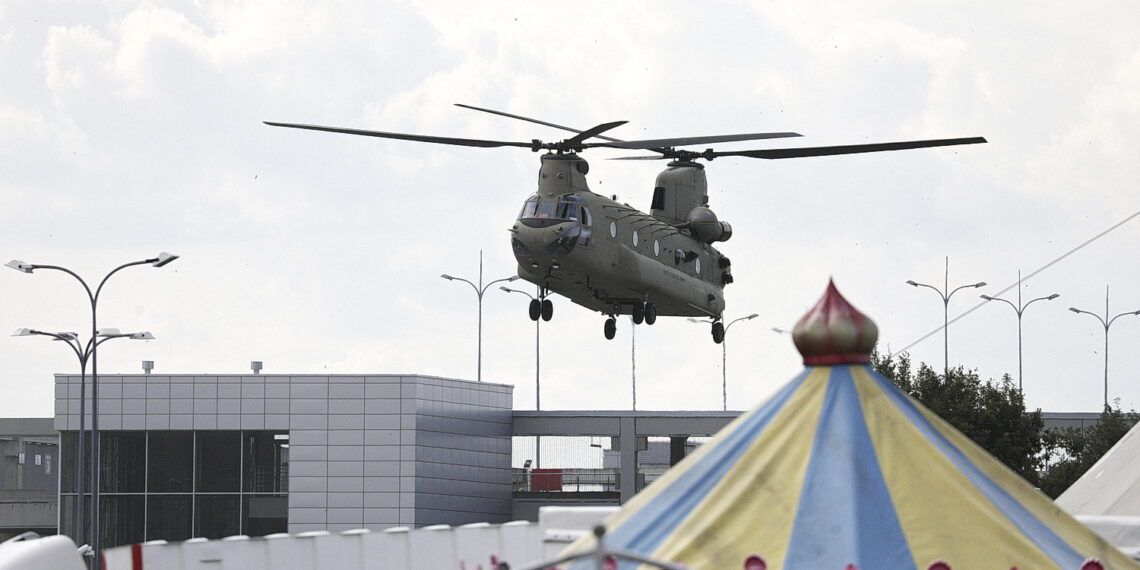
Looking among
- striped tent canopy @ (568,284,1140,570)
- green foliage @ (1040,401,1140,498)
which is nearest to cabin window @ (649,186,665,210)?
green foliage @ (1040,401,1140,498)

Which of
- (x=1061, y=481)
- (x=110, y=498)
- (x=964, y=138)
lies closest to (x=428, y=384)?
(x=110, y=498)

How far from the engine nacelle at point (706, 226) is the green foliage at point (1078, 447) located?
16.9 metres

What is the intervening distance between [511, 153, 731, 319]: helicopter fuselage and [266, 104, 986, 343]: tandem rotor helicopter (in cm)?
2

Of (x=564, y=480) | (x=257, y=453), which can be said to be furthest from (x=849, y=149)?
(x=564, y=480)

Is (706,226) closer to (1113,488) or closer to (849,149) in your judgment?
(849,149)

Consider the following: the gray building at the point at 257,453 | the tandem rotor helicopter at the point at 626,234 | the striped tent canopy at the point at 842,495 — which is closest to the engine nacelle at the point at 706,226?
the tandem rotor helicopter at the point at 626,234

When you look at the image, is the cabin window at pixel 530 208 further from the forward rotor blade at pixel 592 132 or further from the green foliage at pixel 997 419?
the green foliage at pixel 997 419

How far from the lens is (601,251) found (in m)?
44.1

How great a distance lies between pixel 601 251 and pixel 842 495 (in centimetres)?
3333

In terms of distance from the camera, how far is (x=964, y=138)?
3975cm

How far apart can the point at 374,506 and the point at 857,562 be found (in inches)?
2534

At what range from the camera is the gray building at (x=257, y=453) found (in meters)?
73.9

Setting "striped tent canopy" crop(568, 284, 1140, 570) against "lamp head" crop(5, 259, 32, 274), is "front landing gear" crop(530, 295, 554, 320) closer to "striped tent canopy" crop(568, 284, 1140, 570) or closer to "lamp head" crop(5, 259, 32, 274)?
"lamp head" crop(5, 259, 32, 274)

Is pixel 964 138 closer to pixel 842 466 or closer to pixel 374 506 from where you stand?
pixel 842 466
